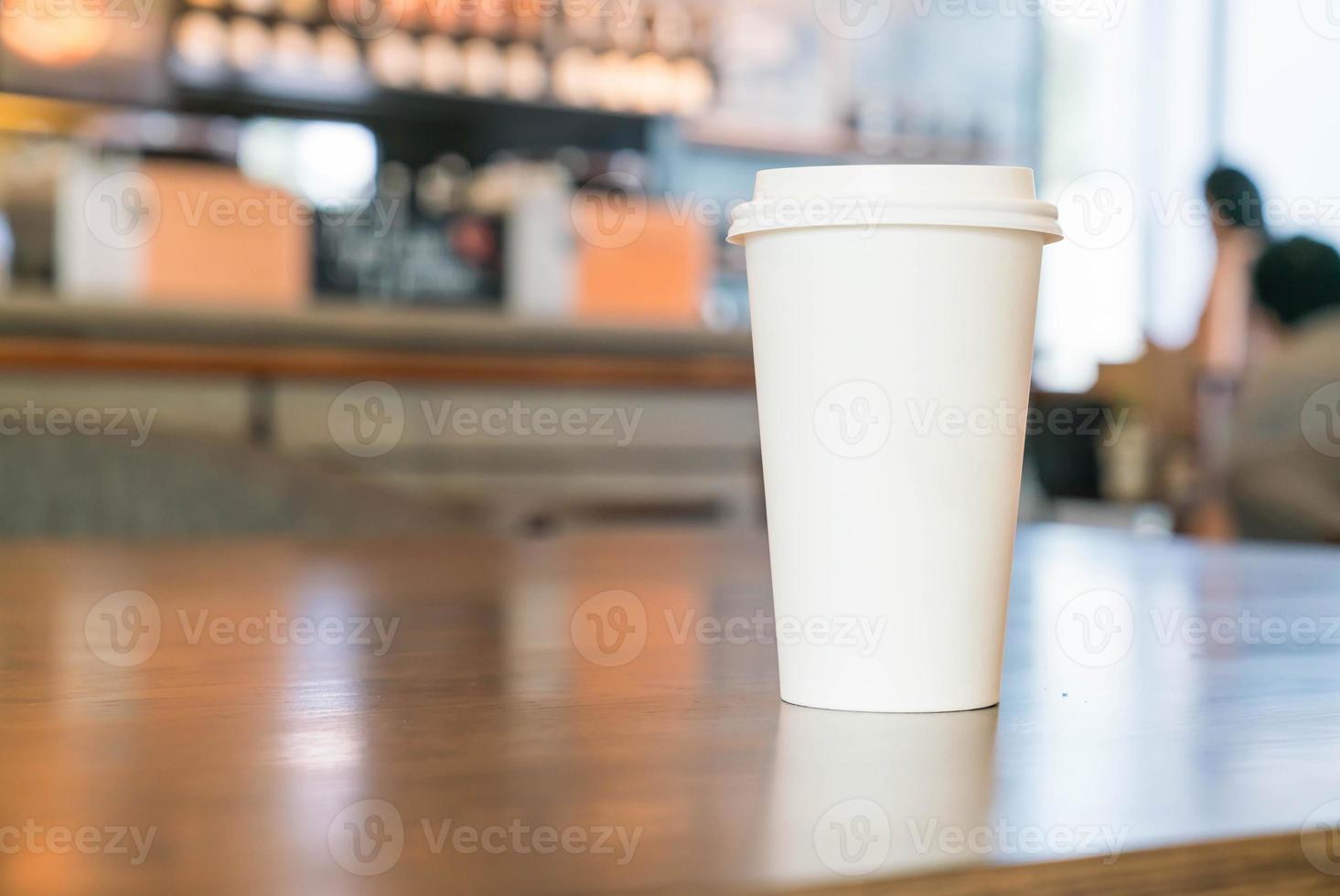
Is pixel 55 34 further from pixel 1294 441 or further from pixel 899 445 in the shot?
pixel 899 445

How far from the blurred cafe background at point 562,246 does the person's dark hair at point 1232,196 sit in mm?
18

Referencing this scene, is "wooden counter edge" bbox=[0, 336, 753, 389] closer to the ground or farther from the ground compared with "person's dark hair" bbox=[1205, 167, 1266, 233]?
closer to the ground

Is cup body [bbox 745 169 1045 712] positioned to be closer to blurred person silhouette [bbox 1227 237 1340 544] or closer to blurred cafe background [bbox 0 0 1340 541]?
blurred cafe background [bbox 0 0 1340 541]

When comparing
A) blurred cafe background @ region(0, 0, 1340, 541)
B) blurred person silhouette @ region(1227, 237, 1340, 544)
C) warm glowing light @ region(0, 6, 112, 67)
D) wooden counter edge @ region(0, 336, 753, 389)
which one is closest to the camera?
blurred person silhouette @ region(1227, 237, 1340, 544)

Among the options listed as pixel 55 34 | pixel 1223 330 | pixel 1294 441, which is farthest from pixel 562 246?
pixel 1294 441

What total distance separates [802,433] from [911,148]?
19.7 feet

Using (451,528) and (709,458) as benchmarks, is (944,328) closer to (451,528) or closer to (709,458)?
(451,528)

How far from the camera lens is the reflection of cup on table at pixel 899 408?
0.40 meters

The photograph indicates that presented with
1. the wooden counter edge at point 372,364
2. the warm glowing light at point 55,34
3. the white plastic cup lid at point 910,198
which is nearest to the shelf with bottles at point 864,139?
the warm glowing light at point 55,34

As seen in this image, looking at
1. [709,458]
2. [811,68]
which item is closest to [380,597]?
[709,458]

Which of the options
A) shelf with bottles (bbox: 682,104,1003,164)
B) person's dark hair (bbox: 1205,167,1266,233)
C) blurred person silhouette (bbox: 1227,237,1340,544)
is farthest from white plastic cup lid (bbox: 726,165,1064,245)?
shelf with bottles (bbox: 682,104,1003,164)

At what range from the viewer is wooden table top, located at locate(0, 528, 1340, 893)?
0.80ft

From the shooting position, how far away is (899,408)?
0.41m

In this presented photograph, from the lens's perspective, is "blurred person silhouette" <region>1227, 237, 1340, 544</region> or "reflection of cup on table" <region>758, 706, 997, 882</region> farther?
"blurred person silhouette" <region>1227, 237, 1340, 544</region>
